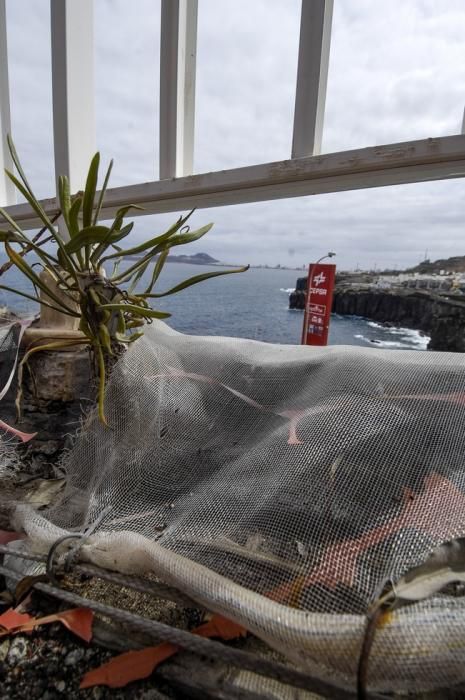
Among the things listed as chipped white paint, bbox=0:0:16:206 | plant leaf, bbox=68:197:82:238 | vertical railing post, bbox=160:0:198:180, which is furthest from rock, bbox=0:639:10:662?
chipped white paint, bbox=0:0:16:206

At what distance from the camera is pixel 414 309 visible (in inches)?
58.3

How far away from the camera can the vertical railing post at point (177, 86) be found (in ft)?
3.37

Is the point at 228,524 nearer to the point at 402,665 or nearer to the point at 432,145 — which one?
the point at 402,665

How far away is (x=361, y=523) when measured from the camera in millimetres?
356

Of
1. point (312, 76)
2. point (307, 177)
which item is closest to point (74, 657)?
point (307, 177)

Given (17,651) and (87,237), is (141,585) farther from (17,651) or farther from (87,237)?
(87,237)

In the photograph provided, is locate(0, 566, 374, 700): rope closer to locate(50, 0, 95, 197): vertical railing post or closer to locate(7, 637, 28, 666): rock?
locate(7, 637, 28, 666): rock

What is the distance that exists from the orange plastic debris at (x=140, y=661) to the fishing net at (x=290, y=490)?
0.06 meters

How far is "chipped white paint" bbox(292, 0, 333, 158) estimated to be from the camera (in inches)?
32.2

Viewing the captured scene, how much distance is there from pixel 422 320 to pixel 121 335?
118 cm

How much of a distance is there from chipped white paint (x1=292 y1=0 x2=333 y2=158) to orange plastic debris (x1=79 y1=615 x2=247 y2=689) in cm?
90

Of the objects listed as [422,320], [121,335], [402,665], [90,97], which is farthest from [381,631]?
[90,97]

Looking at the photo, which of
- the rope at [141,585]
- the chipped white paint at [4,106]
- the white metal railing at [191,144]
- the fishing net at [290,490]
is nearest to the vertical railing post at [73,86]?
the white metal railing at [191,144]

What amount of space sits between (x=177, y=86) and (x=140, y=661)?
129cm
